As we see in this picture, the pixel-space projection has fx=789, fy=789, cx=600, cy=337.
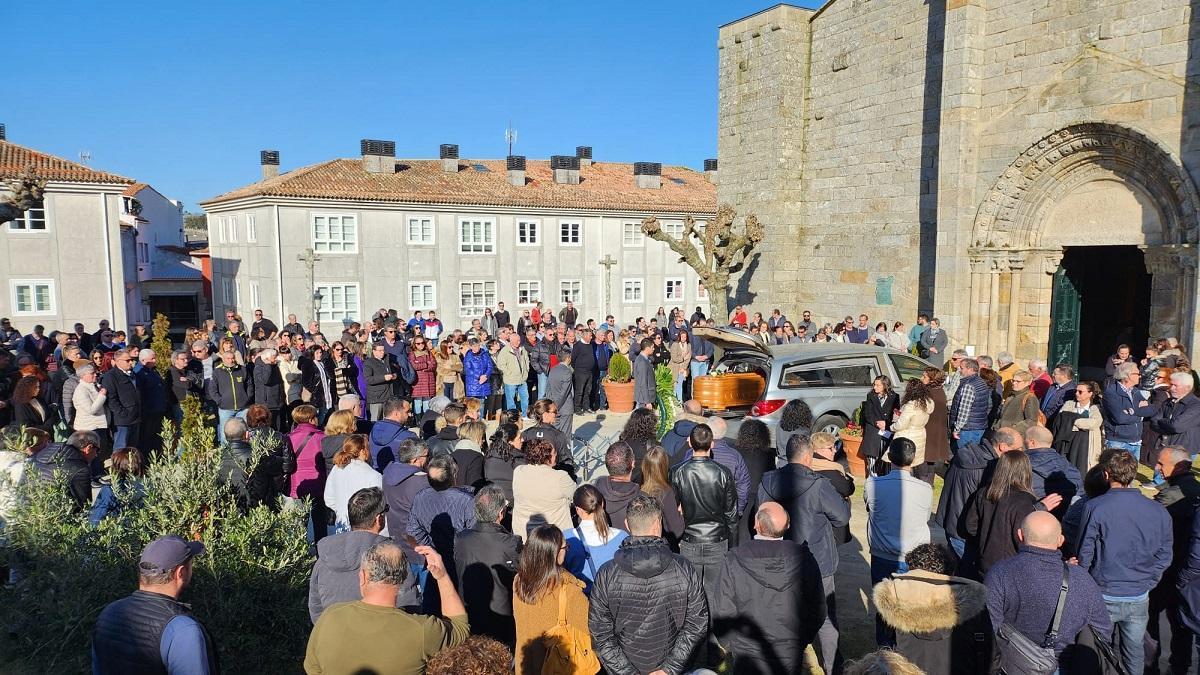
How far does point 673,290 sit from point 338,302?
1506 cm

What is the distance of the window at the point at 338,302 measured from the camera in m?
29.5

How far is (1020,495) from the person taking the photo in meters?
5.28

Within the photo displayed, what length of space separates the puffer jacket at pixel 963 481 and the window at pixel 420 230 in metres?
27.3

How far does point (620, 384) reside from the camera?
14.4 meters

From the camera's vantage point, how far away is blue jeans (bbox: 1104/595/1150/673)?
193 inches

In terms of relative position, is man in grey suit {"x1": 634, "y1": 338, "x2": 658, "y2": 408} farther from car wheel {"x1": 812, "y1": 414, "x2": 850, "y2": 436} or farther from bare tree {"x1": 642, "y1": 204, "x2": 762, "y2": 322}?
bare tree {"x1": 642, "y1": 204, "x2": 762, "y2": 322}

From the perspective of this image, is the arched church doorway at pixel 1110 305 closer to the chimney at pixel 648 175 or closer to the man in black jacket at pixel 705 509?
the man in black jacket at pixel 705 509

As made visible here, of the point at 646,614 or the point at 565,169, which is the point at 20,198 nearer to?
the point at 646,614

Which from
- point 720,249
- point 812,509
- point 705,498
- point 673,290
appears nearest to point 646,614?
point 705,498

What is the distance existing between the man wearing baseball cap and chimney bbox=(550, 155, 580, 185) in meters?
33.8

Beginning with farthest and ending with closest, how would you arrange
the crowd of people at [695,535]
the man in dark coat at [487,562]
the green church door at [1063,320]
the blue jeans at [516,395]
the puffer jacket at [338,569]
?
the green church door at [1063,320]
the blue jeans at [516,395]
the man in dark coat at [487,562]
the puffer jacket at [338,569]
the crowd of people at [695,535]

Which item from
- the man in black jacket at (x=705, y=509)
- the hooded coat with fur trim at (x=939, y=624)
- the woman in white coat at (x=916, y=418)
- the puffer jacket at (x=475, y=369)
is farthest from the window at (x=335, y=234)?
the hooded coat with fur trim at (x=939, y=624)

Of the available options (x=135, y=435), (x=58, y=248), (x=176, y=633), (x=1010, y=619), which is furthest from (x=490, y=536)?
(x=58, y=248)

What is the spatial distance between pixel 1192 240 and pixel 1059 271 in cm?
276
